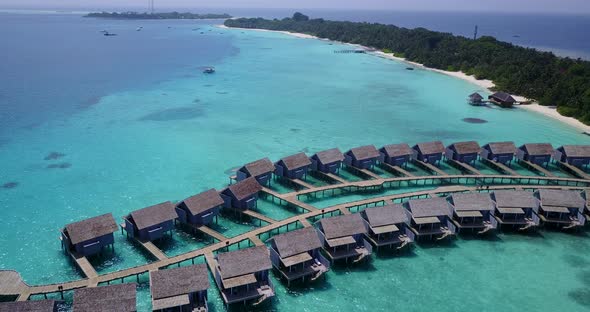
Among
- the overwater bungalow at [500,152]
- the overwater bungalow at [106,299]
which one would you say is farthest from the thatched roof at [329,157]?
A: the overwater bungalow at [106,299]

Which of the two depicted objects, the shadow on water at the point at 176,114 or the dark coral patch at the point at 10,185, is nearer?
the dark coral patch at the point at 10,185

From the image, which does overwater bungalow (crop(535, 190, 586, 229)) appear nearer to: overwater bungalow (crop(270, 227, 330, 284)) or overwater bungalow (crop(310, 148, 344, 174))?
overwater bungalow (crop(310, 148, 344, 174))

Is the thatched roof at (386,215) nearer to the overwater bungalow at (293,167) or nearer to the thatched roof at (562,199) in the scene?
the overwater bungalow at (293,167)

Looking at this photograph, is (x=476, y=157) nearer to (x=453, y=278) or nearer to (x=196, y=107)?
(x=453, y=278)

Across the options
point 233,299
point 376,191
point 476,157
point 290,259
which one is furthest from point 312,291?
point 476,157

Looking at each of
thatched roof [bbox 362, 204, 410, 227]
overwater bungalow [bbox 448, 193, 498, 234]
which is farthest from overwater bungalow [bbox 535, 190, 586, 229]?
thatched roof [bbox 362, 204, 410, 227]

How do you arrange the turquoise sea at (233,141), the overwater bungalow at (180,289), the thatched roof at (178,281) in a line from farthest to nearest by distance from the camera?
the turquoise sea at (233,141) → the thatched roof at (178,281) → the overwater bungalow at (180,289)

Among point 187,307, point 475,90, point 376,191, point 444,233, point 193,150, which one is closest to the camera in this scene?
point 187,307
